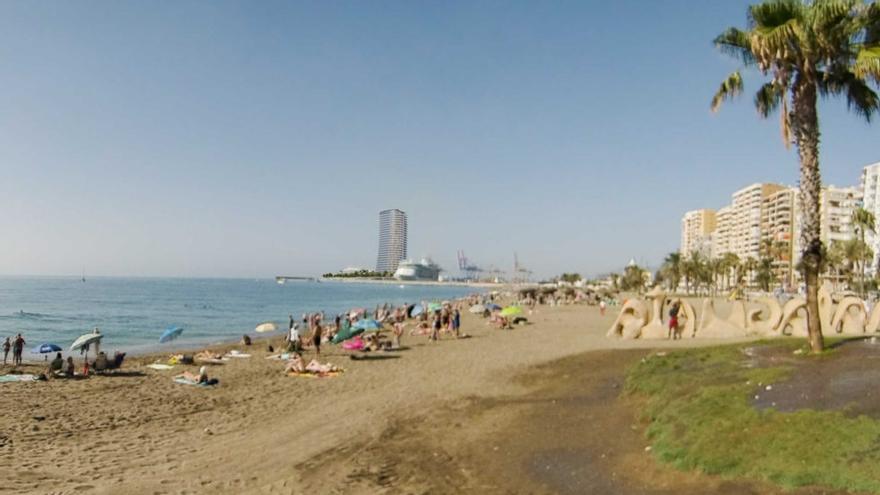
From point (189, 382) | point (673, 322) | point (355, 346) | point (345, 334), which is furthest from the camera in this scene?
point (345, 334)

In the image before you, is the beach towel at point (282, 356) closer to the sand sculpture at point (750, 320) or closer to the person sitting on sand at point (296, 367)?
the person sitting on sand at point (296, 367)

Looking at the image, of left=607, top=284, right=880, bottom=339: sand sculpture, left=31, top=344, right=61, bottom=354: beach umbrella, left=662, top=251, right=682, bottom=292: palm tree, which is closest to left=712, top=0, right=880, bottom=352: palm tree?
left=607, top=284, right=880, bottom=339: sand sculpture

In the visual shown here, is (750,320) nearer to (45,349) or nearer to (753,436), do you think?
(753,436)

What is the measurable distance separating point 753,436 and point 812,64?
9340 millimetres

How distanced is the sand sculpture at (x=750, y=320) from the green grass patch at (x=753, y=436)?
13217mm

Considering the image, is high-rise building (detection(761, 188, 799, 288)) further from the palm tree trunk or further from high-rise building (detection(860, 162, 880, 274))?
the palm tree trunk

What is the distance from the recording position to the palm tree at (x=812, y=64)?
12.4 meters

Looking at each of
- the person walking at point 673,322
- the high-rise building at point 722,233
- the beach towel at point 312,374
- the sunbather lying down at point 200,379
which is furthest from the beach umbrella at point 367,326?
the high-rise building at point 722,233

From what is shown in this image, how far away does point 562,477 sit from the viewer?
29.6ft

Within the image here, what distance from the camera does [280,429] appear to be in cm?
1321

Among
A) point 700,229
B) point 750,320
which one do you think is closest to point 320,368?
point 750,320

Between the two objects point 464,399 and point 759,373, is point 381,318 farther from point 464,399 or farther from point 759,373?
point 759,373

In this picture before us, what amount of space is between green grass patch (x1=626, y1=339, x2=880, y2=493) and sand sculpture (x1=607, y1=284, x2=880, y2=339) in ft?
43.4

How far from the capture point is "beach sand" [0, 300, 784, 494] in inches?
375
